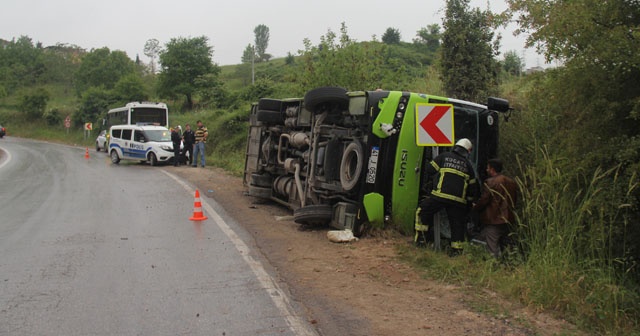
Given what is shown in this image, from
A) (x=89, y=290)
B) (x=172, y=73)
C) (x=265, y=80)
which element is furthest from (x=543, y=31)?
(x=172, y=73)

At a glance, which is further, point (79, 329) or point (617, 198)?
point (617, 198)

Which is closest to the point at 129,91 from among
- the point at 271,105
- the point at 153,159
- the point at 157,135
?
the point at 157,135

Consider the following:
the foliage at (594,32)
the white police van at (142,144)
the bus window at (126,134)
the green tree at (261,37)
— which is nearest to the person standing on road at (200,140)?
the white police van at (142,144)

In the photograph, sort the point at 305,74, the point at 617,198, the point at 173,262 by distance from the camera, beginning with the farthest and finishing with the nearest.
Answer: the point at 305,74 < the point at 173,262 < the point at 617,198

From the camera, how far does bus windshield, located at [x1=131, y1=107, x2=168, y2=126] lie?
3238 centimetres

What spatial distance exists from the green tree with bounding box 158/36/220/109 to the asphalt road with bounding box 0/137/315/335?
3937cm

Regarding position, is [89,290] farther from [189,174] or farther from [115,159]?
[115,159]

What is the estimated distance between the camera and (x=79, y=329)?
4477 millimetres

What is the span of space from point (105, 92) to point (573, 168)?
192 feet

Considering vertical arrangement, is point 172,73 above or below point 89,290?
above

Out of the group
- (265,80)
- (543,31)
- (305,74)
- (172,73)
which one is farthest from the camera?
(172,73)

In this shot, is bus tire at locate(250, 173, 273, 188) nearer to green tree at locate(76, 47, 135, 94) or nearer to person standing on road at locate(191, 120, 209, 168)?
person standing on road at locate(191, 120, 209, 168)

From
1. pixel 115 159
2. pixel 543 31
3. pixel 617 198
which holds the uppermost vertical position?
pixel 543 31

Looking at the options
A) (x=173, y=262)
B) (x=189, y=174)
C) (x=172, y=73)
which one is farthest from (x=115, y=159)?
(x=172, y=73)
